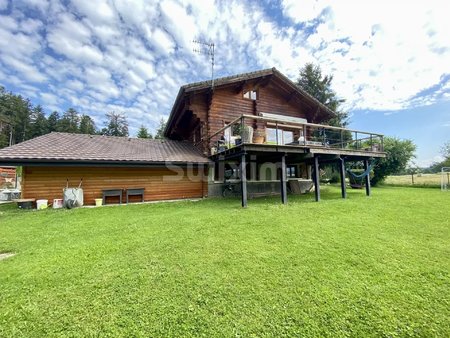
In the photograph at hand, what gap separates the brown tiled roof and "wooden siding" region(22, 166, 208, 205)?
74 cm

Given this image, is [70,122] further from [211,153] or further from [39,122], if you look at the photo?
[211,153]

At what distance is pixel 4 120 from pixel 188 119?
44335 mm

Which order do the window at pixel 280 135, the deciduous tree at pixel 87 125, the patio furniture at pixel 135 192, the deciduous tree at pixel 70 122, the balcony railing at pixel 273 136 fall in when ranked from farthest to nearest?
the deciduous tree at pixel 87 125
the deciduous tree at pixel 70 122
the window at pixel 280 135
the patio furniture at pixel 135 192
the balcony railing at pixel 273 136

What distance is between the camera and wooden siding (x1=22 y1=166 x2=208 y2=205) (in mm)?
8195

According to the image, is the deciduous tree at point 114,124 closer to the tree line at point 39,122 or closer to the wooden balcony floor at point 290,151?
the tree line at point 39,122

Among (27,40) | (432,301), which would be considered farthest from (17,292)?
(27,40)

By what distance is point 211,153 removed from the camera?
35.1 ft

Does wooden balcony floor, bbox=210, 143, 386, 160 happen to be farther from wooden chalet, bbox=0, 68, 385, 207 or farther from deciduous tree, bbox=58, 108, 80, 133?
deciduous tree, bbox=58, 108, 80, 133

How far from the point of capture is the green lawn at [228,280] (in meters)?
2.02

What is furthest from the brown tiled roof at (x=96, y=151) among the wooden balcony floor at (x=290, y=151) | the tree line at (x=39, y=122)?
the tree line at (x=39, y=122)

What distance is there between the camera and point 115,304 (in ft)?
7.58

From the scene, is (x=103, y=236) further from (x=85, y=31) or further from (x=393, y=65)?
(x=393, y=65)

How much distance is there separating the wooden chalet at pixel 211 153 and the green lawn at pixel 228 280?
12.1 feet

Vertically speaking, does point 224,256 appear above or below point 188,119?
below
